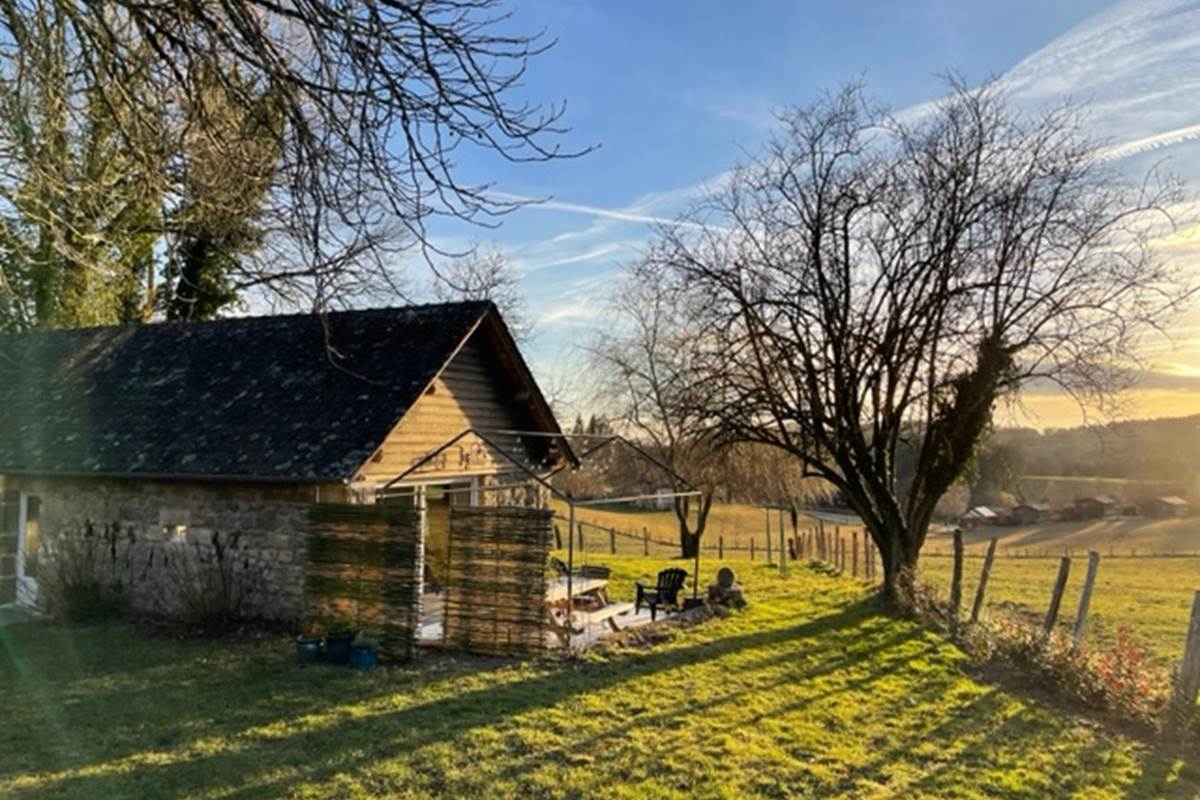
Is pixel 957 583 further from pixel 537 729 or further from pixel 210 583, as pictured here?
pixel 210 583

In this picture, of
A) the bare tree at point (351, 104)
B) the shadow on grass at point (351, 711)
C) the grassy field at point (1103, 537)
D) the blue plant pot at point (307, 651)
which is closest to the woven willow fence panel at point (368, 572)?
the blue plant pot at point (307, 651)

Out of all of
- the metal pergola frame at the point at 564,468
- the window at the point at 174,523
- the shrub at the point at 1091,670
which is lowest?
the shrub at the point at 1091,670

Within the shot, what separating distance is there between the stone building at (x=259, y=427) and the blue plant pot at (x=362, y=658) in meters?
2.03

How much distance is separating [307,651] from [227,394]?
5.40 m

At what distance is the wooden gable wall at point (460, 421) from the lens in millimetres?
12102

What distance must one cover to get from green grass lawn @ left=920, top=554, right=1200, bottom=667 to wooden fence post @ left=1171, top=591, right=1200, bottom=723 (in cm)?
294

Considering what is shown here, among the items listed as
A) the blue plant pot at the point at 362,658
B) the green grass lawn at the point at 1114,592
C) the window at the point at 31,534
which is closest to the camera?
the blue plant pot at the point at 362,658

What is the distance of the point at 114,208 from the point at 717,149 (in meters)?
10.3

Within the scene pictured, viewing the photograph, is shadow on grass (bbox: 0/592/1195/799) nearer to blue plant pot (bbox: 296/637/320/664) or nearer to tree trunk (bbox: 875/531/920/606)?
blue plant pot (bbox: 296/637/320/664)

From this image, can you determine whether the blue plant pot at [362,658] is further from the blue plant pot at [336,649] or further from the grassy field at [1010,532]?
the grassy field at [1010,532]

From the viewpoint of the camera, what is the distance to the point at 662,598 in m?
13.1

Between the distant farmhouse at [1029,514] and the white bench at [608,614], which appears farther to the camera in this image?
the distant farmhouse at [1029,514]

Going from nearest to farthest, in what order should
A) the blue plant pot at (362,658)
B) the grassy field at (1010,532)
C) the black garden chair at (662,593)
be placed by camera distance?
the blue plant pot at (362,658) → the black garden chair at (662,593) → the grassy field at (1010,532)

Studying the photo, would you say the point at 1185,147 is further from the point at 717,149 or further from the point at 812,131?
the point at 717,149
